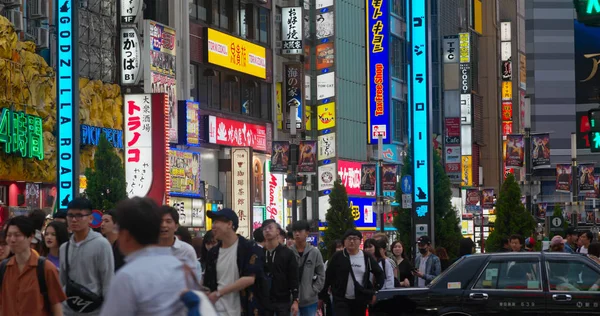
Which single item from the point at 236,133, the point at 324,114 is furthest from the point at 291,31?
the point at 324,114

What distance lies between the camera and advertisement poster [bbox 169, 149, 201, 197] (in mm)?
45375

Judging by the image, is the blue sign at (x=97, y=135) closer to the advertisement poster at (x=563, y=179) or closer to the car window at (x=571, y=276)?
the car window at (x=571, y=276)

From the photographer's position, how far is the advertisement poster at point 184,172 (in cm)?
4538

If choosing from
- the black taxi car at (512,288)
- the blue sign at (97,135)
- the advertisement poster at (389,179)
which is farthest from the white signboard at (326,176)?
the black taxi car at (512,288)

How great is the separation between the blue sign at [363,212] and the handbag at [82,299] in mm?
60281

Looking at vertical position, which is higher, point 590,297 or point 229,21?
point 229,21

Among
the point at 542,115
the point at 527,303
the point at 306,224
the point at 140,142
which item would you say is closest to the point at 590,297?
the point at 527,303

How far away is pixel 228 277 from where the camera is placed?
11586 mm

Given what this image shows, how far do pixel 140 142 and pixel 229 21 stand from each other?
13.2m

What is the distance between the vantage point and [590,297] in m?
15.6

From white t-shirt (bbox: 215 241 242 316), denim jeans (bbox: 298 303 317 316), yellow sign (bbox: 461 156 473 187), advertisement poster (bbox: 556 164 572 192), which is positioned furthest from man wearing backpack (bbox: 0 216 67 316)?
yellow sign (bbox: 461 156 473 187)

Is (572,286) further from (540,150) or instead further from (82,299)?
(540,150)

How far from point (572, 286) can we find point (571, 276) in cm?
12

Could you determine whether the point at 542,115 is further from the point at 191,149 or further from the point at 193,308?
the point at 193,308
